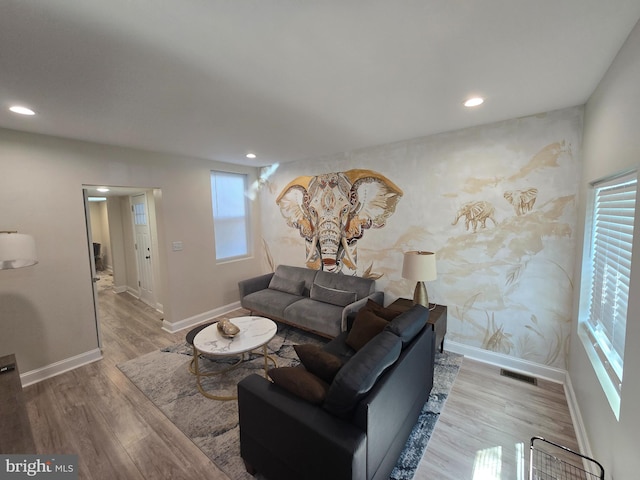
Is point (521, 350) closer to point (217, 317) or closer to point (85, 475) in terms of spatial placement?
point (85, 475)

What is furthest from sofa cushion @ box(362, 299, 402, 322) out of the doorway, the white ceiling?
the doorway

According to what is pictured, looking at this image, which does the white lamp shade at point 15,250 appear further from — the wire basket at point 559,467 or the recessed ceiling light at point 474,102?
the wire basket at point 559,467

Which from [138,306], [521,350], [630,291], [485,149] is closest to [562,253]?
[521,350]

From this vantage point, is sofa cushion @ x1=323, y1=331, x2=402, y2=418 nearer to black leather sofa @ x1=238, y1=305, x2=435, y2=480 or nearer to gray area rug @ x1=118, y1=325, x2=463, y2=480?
black leather sofa @ x1=238, y1=305, x2=435, y2=480

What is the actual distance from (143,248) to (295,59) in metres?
4.90

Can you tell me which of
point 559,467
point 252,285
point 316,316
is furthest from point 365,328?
point 252,285

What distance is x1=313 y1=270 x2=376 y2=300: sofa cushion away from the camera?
357cm

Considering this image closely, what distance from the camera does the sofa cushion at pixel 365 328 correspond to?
2307mm

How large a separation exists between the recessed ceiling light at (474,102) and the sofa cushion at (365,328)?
196cm

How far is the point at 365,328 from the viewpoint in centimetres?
238

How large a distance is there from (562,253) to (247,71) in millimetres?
3093

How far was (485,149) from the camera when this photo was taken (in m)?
2.76

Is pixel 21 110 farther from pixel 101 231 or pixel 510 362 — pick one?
pixel 101 231

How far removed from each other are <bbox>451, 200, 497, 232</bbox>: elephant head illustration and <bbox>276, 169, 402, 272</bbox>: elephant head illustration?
2.62ft
